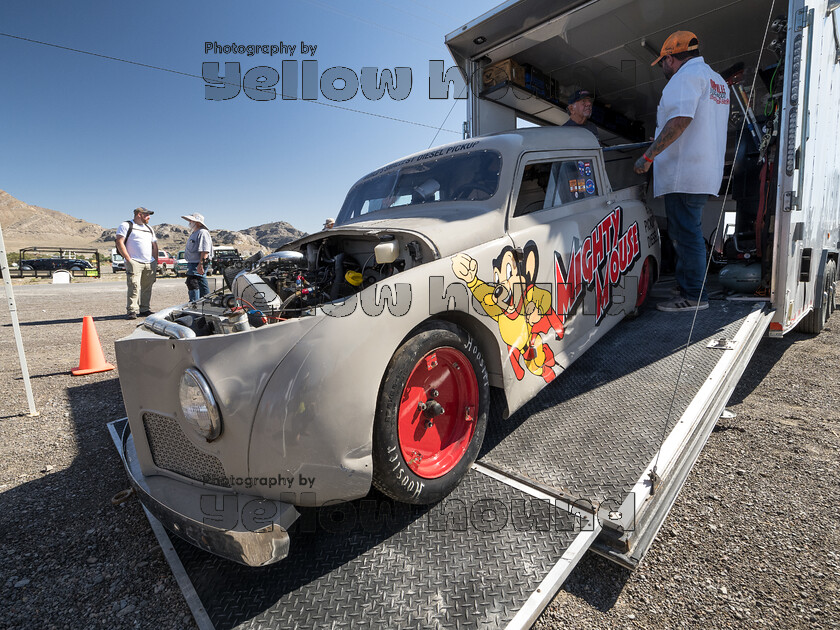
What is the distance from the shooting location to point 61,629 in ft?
5.44

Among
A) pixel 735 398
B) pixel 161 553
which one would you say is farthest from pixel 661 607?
pixel 735 398

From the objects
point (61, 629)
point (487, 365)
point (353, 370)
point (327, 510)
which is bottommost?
point (61, 629)

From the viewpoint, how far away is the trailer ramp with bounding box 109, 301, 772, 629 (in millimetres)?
1581

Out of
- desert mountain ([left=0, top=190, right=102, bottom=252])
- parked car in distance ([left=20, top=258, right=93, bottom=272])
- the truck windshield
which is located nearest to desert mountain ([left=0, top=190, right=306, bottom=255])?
desert mountain ([left=0, top=190, right=102, bottom=252])

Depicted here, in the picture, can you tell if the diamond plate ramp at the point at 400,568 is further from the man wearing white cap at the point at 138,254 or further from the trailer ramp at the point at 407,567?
the man wearing white cap at the point at 138,254

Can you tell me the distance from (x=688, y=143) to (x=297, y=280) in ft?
10.9

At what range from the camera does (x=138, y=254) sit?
7.63 m

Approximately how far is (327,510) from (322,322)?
1.01 metres

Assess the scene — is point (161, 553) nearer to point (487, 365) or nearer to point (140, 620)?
point (140, 620)

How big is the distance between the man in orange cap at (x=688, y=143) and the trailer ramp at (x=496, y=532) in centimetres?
147

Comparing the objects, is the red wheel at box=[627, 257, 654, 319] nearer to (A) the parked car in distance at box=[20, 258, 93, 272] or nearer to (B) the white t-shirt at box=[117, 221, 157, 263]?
(B) the white t-shirt at box=[117, 221, 157, 263]

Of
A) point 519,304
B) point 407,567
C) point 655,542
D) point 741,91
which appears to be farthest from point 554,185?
point 741,91

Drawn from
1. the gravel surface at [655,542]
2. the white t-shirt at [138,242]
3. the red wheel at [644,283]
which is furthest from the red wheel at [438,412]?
the white t-shirt at [138,242]

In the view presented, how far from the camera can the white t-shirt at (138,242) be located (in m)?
7.53
